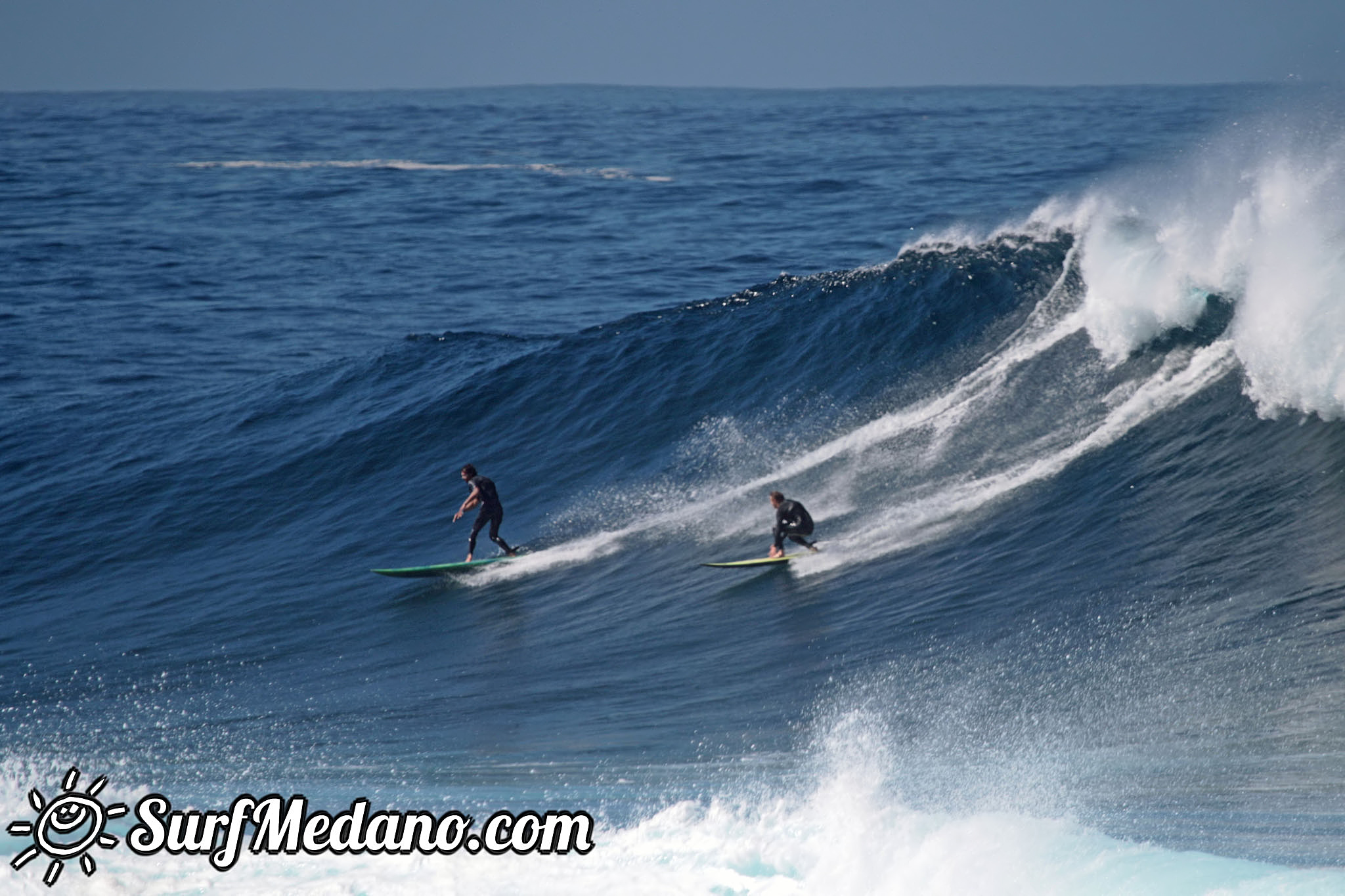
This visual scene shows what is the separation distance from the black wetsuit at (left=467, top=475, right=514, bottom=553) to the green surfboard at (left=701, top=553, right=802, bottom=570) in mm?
2726

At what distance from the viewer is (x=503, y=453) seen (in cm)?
1708

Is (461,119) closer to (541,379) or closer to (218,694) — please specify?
(541,379)

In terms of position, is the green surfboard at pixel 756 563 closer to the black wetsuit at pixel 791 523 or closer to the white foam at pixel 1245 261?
the black wetsuit at pixel 791 523

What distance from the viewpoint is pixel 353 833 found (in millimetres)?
6816

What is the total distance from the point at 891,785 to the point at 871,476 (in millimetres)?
6735

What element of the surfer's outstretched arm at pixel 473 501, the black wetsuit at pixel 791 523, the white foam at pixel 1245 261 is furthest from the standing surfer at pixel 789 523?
the white foam at pixel 1245 261

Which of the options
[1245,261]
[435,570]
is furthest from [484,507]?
[1245,261]

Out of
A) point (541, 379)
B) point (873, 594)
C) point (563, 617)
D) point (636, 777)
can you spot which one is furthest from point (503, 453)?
point (636, 777)

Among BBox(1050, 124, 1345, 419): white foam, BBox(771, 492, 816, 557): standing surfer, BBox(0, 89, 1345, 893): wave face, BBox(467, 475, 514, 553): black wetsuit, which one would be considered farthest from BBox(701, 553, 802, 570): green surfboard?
BBox(1050, 124, 1345, 419): white foam

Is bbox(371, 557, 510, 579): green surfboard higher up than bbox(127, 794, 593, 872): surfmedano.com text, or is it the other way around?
bbox(371, 557, 510, 579): green surfboard

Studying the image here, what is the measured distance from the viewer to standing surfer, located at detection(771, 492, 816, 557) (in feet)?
39.0

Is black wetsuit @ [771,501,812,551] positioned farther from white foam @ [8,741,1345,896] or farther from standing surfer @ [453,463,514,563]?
white foam @ [8,741,1345,896]

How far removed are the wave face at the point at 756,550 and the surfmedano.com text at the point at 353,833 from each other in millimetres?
139

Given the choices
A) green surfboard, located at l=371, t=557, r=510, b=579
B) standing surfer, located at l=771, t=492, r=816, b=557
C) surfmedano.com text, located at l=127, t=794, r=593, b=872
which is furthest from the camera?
green surfboard, located at l=371, t=557, r=510, b=579
